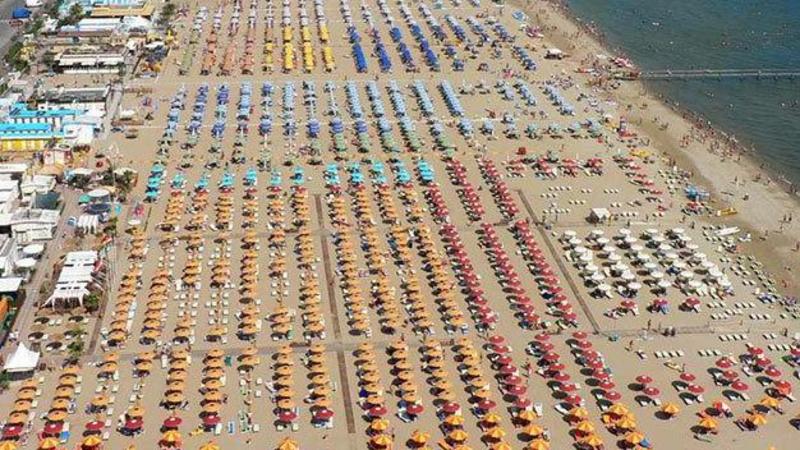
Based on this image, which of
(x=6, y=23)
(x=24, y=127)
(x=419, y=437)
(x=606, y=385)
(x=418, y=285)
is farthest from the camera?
(x=6, y=23)

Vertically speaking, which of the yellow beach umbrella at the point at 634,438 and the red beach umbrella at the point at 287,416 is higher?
the yellow beach umbrella at the point at 634,438

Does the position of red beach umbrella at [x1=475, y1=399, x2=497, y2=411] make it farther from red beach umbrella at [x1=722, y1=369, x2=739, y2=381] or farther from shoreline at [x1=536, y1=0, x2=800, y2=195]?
shoreline at [x1=536, y1=0, x2=800, y2=195]

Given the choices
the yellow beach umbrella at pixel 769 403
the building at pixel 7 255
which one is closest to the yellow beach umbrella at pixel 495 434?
the yellow beach umbrella at pixel 769 403

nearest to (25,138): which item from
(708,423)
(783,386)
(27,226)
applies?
(27,226)

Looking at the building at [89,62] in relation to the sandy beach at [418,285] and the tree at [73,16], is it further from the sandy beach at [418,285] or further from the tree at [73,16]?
the tree at [73,16]

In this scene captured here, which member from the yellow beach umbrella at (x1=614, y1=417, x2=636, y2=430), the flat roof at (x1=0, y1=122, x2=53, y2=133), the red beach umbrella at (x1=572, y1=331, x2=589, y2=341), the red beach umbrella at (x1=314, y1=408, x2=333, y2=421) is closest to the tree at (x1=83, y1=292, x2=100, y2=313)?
the red beach umbrella at (x1=314, y1=408, x2=333, y2=421)

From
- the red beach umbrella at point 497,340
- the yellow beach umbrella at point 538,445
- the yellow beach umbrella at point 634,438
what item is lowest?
the red beach umbrella at point 497,340

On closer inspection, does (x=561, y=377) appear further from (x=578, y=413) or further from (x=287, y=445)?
(x=287, y=445)

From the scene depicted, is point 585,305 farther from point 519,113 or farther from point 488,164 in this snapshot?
point 519,113
